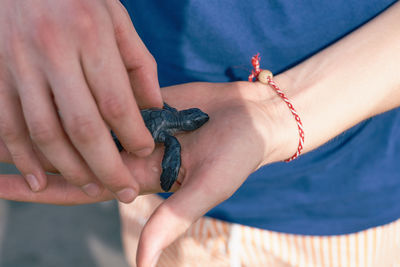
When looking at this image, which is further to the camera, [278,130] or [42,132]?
[278,130]

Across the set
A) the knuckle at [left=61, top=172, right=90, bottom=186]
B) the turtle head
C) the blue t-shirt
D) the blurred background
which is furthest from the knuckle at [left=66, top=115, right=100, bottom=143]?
the blurred background

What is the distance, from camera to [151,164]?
4.27 ft

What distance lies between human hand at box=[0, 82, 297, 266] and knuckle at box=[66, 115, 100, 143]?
280 mm

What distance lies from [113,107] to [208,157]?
365mm

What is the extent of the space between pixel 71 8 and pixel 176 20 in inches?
26.1

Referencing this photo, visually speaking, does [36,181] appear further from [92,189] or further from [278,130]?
[278,130]

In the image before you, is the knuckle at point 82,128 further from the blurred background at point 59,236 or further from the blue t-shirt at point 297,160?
the blurred background at point 59,236

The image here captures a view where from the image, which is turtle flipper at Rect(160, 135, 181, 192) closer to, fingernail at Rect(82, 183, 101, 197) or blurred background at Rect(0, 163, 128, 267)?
fingernail at Rect(82, 183, 101, 197)

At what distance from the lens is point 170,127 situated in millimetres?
1474

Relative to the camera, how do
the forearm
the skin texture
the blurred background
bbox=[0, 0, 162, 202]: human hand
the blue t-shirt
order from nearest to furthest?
bbox=[0, 0, 162, 202]: human hand, the skin texture, the forearm, the blue t-shirt, the blurred background

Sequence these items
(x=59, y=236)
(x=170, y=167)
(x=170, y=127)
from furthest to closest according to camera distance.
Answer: (x=59, y=236) → (x=170, y=127) → (x=170, y=167)

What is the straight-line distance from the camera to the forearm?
1.39m

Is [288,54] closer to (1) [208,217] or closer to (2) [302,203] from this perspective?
(2) [302,203]

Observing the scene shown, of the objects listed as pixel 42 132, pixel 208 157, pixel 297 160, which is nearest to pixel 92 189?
pixel 42 132
